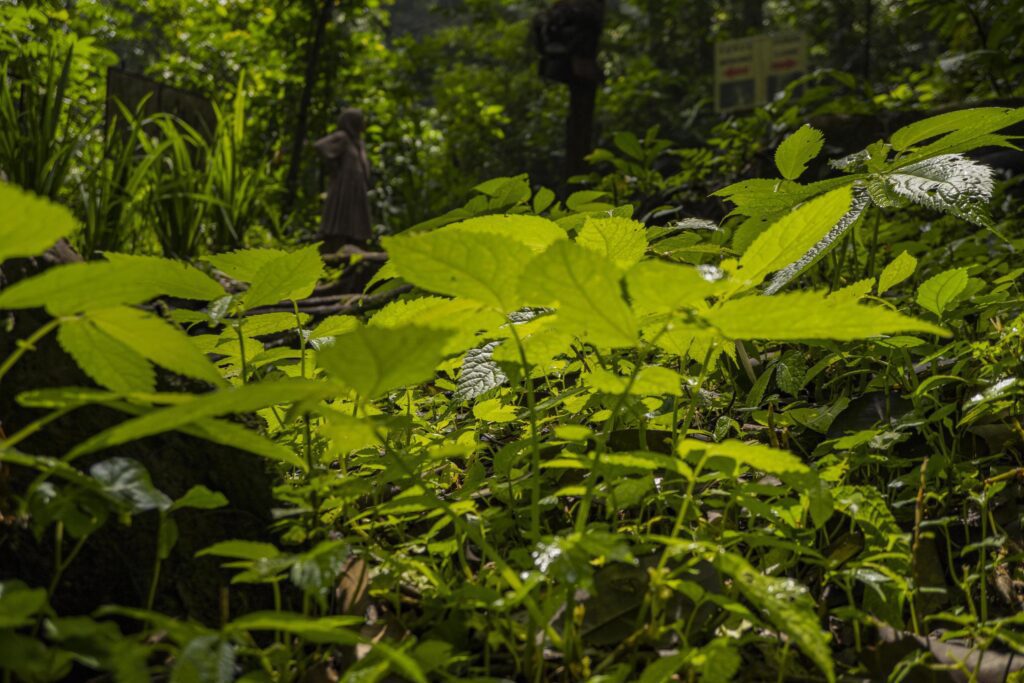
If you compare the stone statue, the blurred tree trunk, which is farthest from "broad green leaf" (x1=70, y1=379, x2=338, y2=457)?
the blurred tree trunk

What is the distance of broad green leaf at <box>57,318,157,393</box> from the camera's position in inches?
24.8

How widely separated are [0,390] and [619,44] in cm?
1541

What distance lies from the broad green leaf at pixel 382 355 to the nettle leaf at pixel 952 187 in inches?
33.8

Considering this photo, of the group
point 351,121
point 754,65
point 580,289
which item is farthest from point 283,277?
point 754,65

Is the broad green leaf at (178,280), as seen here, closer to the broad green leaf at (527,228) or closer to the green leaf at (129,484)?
the green leaf at (129,484)

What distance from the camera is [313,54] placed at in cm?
984

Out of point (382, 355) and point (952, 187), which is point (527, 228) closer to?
point (382, 355)

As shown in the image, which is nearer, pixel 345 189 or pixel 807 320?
pixel 807 320

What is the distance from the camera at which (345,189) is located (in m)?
8.06

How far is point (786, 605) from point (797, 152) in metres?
0.96

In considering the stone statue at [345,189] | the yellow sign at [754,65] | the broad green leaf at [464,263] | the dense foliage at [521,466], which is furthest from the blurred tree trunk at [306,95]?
the broad green leaf at [464,263]

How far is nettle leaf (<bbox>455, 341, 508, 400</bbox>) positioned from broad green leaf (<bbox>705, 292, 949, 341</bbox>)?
0.42m

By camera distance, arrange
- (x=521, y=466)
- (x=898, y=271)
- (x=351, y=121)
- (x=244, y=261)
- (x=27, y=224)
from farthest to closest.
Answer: (x=351, y=121), (x=898, y=271), (x=521, y=466), (x=244, y=261), (x=27, y=224)

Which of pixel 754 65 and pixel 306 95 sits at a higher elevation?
pixel 306 95
